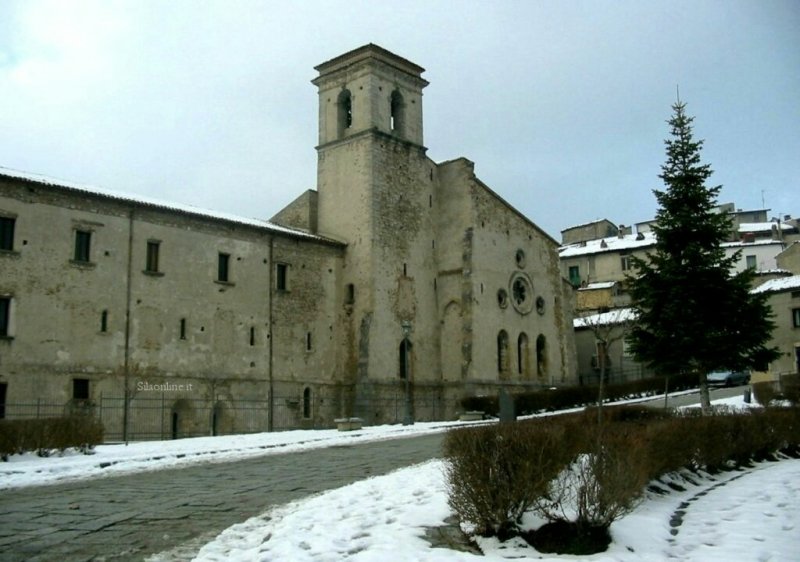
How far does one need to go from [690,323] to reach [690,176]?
496 cm

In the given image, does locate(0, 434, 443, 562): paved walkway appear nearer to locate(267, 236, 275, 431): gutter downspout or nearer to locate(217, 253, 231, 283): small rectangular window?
locate(267, 236, 275, 431): gutter downspout

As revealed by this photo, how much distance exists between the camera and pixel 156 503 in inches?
455

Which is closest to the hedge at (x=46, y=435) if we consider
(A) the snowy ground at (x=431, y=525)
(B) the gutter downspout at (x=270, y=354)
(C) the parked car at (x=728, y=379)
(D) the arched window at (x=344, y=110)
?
(A) the snowy ground at (x=431, y=525)

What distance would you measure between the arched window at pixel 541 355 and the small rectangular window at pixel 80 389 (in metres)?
25.7

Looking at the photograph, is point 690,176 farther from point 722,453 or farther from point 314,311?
point 314,311

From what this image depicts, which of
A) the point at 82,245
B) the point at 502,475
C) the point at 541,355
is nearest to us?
the point at 502,475

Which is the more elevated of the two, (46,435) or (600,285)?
(600,285)

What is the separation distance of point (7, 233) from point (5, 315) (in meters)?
2.97

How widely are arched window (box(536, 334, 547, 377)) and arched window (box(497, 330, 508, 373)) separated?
327cm

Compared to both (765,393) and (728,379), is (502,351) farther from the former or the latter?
(765,393)

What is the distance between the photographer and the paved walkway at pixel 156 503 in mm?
8750

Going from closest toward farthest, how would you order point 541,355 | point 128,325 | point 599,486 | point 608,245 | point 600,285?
point 599,486 → point 128,325 → point 541,355 → point 600,285 → point 608,245

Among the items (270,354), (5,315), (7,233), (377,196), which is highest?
(377,196)

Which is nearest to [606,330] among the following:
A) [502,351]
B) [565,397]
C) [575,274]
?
[502,351]
